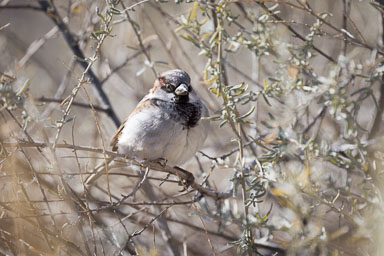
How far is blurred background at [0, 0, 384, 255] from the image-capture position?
5.72ft

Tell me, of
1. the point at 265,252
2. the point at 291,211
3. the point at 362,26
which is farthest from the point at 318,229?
the point at 362,26

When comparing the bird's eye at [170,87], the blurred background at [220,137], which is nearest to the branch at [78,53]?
the blurred background at [220,137]

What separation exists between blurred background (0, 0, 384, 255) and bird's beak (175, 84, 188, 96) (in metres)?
0.15

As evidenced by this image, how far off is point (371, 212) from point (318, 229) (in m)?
0.22

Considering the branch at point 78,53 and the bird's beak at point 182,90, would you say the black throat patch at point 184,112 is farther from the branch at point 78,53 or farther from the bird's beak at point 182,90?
the branch at point 78,53

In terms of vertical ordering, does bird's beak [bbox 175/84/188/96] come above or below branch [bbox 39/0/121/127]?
below

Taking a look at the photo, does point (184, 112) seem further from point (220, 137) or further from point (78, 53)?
point (220, 137)

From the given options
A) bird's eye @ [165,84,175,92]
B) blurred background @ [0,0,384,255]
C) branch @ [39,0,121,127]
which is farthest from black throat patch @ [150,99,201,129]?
branch @ [39,0,121,127]

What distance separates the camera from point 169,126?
112 inches

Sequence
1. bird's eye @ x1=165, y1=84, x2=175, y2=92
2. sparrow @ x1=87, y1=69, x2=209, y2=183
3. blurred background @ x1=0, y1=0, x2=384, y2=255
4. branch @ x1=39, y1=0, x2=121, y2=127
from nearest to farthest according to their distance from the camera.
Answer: blurred background @ x1=0, y1=0, x2=384, y2=255 → sparrow @ x1=87, y1=69, x2=209, y2=183 → bird's eye @ x1=165, y1=84, x2=175, y2=92 → branch @ x1=39, y1=0, x2=121, y2=127

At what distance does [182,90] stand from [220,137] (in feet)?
5.97

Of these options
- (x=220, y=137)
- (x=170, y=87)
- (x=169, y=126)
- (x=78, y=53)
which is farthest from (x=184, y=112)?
(x=220, y=137)

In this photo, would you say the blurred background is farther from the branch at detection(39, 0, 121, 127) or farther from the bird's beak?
the bird's beak

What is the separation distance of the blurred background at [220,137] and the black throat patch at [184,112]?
23 cm
